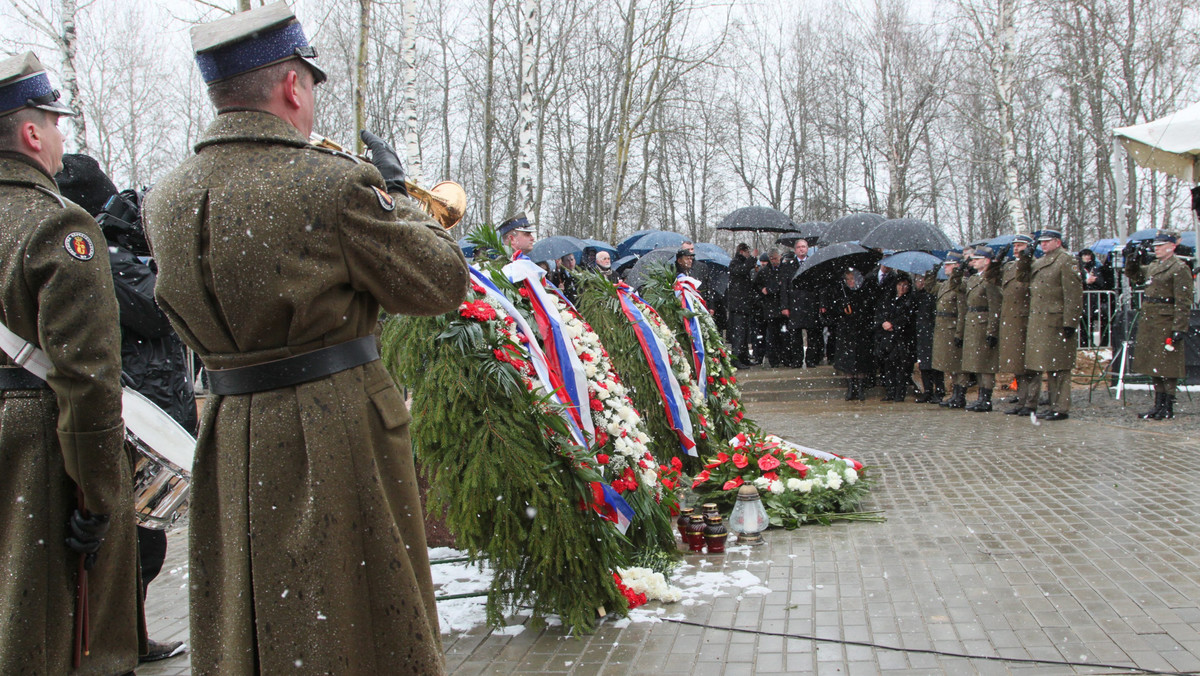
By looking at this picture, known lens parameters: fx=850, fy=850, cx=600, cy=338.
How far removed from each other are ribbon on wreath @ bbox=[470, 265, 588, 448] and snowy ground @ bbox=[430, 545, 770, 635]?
2.85 feet

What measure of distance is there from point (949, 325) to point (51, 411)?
38.4 ft

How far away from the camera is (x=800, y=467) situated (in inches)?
251

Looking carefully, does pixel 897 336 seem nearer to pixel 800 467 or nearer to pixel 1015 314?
pixel 1015 314

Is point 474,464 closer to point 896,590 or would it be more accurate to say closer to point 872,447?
point 896,590

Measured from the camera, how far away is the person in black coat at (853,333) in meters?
13.4

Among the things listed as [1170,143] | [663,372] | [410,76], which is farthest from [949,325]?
Answer: [410,76]

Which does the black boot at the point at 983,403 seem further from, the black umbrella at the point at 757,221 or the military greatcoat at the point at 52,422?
the military greatcoat at the point at 52,422

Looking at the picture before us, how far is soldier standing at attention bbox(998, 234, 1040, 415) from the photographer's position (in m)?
10.9

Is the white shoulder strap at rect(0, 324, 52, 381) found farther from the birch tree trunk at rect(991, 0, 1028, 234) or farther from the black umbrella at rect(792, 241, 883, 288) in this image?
the birch tree trunk at rect(991, 0, 1028, 234)

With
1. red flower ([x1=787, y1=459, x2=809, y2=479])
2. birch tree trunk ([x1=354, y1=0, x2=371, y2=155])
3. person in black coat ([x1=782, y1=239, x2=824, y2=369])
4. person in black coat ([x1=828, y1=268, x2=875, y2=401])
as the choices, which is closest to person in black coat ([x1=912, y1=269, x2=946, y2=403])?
person in black coat ([x1=828, y1=268, x2=875, y2=401])

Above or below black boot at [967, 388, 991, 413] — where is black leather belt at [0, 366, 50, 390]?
above

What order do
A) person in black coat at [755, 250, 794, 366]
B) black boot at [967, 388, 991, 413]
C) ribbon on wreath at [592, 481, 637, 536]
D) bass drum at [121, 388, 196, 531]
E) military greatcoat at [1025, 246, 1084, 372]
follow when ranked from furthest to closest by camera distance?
person in black coat at [755, 250, 794, 366] → black boot at [967, 388, 991, 413] → military greatcoat at [1025, 246, 1084, 372] → ribbon on wreath at [592, 481, 637, 536] → bass drum at [121, 388, 196, 531]

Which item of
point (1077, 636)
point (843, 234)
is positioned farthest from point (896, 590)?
point (843, 234)

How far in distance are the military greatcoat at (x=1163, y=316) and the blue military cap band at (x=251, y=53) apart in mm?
10795
